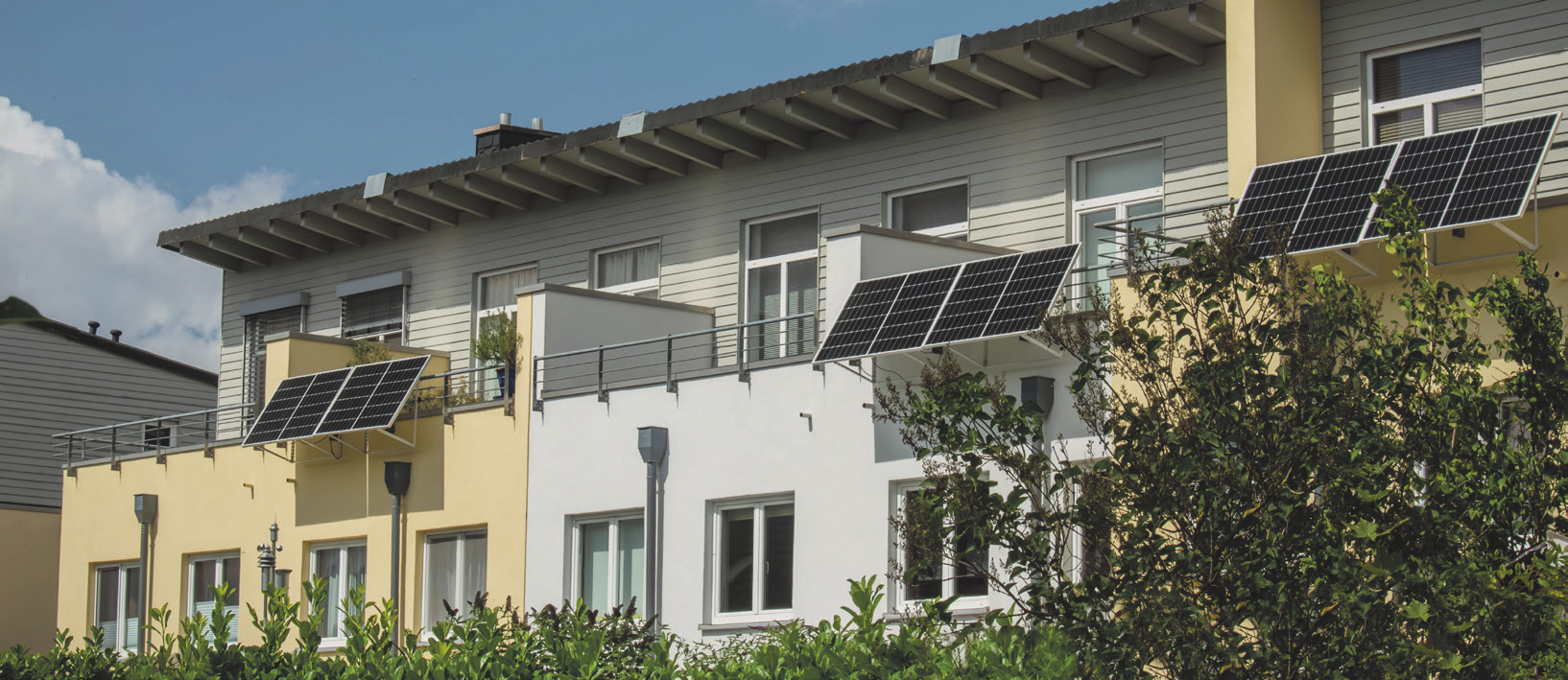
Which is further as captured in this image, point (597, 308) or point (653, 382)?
point (597, 308)

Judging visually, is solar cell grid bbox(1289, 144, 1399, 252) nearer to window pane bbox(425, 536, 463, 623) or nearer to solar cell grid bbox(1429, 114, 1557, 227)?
solar cell grid bbox(1429, 114, 1557, 227)

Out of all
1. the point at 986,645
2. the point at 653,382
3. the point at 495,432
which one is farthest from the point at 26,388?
the point at 986,645

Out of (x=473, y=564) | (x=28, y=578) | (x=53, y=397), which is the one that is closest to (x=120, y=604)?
(x=28, y=578)

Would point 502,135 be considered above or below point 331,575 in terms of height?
above

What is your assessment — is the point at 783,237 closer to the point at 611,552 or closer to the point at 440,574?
the point at 611,552

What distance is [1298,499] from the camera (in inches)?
288

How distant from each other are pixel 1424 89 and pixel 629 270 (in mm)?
10124

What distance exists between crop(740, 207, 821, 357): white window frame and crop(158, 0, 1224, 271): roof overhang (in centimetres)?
78

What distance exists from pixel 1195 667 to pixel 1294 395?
4.06 feet

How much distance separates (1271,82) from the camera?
48.4ft

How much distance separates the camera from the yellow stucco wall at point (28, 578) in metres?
29.2

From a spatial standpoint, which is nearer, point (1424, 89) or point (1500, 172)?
point (1500, 172)

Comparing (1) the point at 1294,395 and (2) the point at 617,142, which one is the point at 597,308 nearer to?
(2) the point at 617,142

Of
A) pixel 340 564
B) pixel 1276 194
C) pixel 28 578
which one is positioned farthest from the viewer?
pixel 28 578
